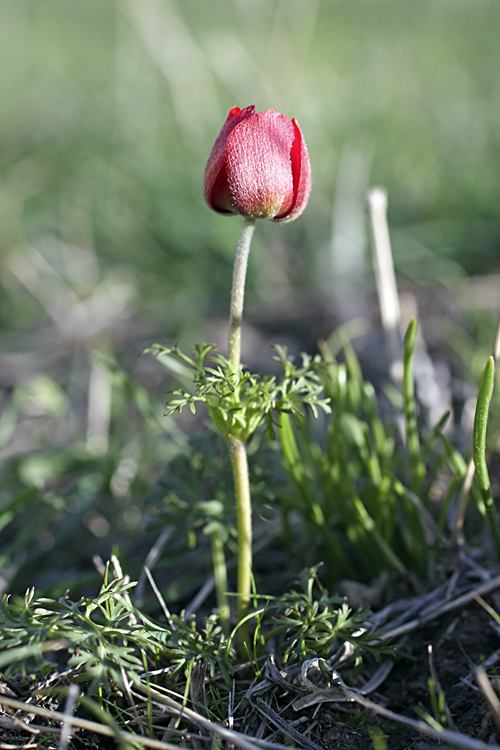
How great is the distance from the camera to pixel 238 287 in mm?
1409

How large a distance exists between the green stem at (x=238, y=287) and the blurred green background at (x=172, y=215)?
0.92m

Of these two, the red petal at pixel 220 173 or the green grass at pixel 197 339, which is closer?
the red petal at pixel 220 173

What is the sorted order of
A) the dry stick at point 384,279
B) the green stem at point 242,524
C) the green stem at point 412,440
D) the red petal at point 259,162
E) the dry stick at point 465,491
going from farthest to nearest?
the dry stick at point 384,279 → the green stem at point 412,440 → the dry stick at point 465,491 → the green stem at point 242,524 → the red petal at point 259,162

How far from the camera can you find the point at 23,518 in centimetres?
247

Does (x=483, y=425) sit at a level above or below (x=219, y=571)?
above

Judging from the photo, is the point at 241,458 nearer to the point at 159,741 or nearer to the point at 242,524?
the point at 242,524

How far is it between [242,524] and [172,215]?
3206 mm

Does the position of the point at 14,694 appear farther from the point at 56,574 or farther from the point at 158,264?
the point at 158,264

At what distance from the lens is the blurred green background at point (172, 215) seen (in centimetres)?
304

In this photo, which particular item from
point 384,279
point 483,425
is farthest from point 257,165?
point 384,279

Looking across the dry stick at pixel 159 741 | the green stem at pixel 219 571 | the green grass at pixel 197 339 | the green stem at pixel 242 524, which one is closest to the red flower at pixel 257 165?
the green grass at pixel 197 339

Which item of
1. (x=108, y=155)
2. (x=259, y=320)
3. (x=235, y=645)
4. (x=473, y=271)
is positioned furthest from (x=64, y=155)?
(x=235, y=645)

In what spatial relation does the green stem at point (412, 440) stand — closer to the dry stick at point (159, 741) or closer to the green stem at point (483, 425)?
the green stem at point (483, 425)

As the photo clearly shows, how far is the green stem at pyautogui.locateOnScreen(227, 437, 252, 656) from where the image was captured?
1.45m
